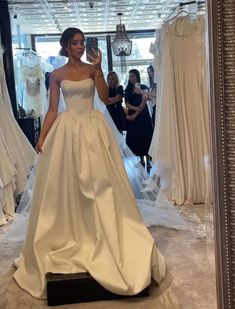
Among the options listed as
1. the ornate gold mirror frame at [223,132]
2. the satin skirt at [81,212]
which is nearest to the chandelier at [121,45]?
the satin skirt at [81,212]

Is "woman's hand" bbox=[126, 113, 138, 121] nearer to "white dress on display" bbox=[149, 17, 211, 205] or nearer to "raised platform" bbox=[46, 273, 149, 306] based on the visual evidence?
"white dress on display" bbox=[149, 17, 211, 205]

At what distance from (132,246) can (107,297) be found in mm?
255

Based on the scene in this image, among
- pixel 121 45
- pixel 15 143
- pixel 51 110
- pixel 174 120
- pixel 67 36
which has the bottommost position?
pixel 15 143

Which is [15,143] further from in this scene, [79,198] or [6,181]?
[79,198]

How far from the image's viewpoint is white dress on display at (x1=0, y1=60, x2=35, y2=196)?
121 inches

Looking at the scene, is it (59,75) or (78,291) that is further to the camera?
(59,75)

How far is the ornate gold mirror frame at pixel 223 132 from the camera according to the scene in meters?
0.83

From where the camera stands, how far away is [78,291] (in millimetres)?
1741

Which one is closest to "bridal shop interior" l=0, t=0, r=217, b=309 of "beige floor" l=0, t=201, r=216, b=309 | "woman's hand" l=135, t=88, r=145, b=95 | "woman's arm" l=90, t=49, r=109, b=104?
"beige floor" l=0, t=201, r=216, b=309

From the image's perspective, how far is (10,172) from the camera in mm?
2994

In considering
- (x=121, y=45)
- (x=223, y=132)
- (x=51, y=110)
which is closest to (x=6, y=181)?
(x=51, y=110)

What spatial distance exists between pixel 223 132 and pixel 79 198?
1.19 metres

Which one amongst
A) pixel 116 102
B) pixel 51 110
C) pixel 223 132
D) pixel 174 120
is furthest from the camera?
pixel 116 102

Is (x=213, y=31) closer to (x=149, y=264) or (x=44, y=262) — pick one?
(x=149, y=264)
